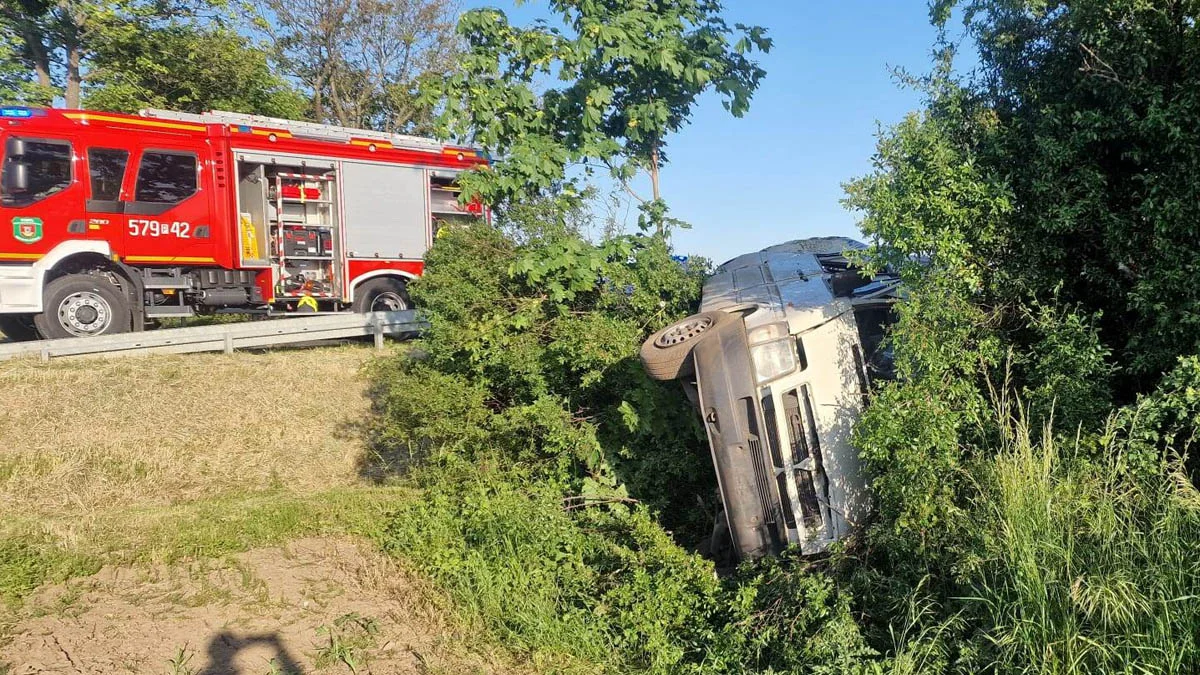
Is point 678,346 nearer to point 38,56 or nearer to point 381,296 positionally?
point 381,296

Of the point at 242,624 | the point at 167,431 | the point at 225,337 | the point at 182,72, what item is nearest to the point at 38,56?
the point at 182,72

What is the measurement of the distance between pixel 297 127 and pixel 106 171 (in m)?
2.57

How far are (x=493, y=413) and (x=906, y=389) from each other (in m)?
3.37

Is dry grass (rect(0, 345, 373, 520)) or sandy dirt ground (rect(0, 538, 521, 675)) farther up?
dry grass (rect(0, 345, 373, 520))

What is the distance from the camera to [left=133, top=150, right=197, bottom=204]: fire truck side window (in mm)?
10125

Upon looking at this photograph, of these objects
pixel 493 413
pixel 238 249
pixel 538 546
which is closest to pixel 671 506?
pixel 538 546

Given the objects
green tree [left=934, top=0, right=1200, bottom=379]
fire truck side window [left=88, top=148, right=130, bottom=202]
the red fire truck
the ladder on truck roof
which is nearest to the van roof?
green tree [left=934, top=0, right=1200, bottom=379]

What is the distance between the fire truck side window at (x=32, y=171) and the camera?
30.3ft

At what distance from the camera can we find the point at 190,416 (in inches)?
328

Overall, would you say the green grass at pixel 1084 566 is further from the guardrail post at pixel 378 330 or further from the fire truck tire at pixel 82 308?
the fire truck tire at pixel 82 308

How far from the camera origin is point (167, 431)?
26.4 feet

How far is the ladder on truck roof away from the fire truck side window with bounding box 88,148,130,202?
29.1 inches

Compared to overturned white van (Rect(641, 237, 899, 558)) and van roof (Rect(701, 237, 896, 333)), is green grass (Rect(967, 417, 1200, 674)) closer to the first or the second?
overturned white van (Rect(641, 237, 899, 558))

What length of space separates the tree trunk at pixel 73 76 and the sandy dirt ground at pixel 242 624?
14.2 metres
